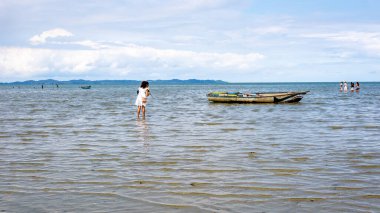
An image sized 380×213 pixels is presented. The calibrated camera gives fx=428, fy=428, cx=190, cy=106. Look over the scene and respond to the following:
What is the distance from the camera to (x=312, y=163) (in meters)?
8.35

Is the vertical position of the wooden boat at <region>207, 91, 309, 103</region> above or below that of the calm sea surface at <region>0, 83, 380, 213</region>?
above

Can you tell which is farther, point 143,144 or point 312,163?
point 143,144

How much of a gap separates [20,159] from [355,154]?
7253mm

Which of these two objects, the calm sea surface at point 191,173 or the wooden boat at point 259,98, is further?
the wooden boat at point 259,98

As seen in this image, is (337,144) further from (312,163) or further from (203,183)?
(203,183)

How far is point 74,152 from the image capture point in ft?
32.9

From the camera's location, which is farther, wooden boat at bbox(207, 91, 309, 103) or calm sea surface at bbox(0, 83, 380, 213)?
wooden boat at bbox(207, 91, 309, 103)

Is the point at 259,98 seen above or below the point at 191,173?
above

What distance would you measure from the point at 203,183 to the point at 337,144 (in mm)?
5634

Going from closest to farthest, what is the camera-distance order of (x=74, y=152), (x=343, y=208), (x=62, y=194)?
(x=343, y=208)
(x=62, y=194)
(x=74, y=152)

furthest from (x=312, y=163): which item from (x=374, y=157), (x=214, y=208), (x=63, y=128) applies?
(x=63, y=128)

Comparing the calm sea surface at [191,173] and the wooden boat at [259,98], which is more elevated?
the wooden boat at [259,98]

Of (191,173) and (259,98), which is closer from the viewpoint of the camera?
(191,173)

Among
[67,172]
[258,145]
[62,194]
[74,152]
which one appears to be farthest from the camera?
[258,145]
